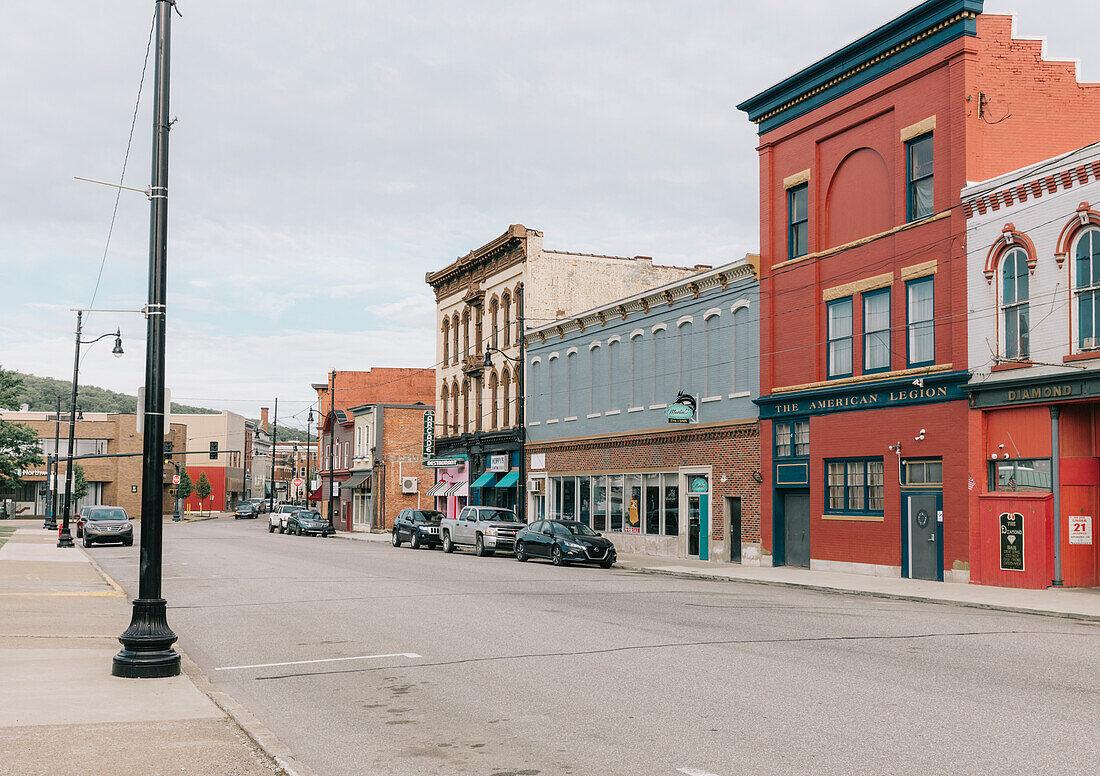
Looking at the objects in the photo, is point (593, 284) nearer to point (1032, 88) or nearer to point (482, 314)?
point (482, 314)

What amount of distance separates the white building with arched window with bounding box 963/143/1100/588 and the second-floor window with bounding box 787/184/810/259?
7.05m

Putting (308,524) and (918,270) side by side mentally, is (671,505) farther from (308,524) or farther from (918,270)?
(308,524)

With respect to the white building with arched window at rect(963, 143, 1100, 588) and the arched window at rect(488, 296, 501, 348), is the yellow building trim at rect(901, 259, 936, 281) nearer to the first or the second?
the white building with arched window at rect(963, 143, 1100, 588)

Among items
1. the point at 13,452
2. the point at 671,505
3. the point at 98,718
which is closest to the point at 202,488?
the point at 13,452

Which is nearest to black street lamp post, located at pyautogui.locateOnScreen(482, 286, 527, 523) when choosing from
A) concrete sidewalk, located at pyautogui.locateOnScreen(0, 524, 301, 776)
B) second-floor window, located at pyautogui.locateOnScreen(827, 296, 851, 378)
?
second-floor window, located at pyautogui.locateOnScreen(827, 296, 851, 378)

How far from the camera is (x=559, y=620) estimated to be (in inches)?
637

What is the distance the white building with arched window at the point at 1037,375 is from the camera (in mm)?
21953

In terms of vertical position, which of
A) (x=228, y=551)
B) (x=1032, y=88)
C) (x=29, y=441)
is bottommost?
(x=228, y=551)

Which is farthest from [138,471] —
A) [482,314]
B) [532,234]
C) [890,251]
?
[890,251]

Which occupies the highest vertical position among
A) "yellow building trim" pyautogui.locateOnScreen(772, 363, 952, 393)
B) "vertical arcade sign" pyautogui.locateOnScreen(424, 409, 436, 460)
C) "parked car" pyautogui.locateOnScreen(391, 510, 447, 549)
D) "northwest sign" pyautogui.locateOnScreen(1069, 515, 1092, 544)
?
"yellow building trim" pyautogui.locateOnScreen(772, 363, 952, 393)

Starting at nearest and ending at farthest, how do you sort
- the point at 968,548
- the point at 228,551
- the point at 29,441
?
the point at 968,548, the point at 228,551, the point at 29,441

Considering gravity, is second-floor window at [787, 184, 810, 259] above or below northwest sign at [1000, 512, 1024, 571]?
above

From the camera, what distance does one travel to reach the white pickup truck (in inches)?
1473

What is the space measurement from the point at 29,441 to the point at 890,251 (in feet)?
174
